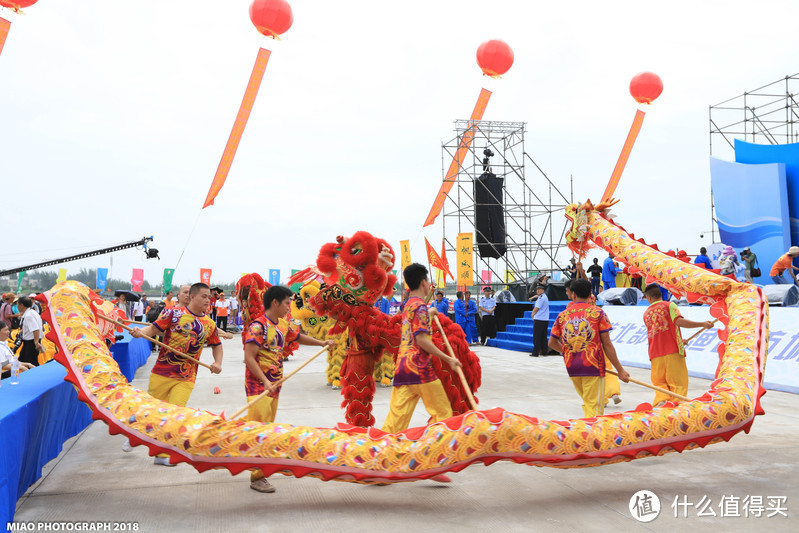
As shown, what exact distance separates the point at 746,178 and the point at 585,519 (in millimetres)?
18161

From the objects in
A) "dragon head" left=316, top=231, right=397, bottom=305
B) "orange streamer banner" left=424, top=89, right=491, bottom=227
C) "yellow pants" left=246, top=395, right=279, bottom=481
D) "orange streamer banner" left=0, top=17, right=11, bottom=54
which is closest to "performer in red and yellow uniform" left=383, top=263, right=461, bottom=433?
"dragon head" left=316, top=231, right=397, bottom=305

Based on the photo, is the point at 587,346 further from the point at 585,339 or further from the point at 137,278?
the point at 137,278

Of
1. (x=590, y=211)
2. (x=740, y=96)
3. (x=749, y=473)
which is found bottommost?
(x=749, y=473)

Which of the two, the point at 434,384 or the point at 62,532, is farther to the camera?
the point at 434,384

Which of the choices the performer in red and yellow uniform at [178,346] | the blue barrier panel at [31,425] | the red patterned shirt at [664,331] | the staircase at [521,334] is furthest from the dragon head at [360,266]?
the staircase at [521,334]

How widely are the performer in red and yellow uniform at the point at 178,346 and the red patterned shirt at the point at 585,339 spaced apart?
295 cm

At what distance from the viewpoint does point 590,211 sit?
19.6 ft

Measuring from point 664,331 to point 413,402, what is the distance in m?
2.90

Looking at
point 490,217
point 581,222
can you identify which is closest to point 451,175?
point 490,217

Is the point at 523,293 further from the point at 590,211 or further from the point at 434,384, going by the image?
the point at 434,384

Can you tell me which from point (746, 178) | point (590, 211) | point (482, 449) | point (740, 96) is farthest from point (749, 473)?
point (740, 96)

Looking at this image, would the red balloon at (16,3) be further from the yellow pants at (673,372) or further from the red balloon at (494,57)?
the yellow pants at (673,372)

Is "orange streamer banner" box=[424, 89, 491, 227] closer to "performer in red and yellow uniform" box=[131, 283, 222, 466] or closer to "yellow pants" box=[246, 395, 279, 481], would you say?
"performer in red and yellow uniform" box=[131, 283, 222, 466]

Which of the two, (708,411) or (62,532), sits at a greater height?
(708,411)
